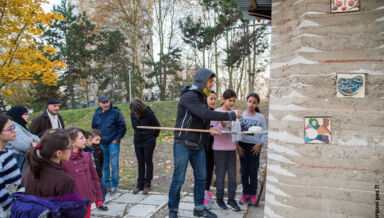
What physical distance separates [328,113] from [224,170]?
2.20m

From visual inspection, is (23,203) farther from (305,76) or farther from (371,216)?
(371,216)

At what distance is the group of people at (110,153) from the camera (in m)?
2.34

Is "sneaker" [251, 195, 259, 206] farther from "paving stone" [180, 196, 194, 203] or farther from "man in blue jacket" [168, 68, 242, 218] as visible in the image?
"paving stone" [180, 196, 194, 203]

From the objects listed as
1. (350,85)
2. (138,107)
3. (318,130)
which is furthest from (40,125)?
(350,85)

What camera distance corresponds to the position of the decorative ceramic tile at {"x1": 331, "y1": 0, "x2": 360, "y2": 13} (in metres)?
2.18

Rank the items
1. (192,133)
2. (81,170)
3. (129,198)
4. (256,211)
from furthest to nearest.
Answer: (129,198)
(256,211)
(192,133)
(81,170)

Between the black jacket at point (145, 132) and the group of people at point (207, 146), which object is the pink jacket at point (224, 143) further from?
the black jacket at point (145, 132)

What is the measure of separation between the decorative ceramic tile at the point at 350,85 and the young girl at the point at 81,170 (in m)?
2.88

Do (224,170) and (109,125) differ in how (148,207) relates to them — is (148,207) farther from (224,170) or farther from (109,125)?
(109,125)

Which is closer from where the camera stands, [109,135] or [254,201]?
[254,201]

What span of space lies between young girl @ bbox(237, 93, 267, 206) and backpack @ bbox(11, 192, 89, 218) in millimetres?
2724

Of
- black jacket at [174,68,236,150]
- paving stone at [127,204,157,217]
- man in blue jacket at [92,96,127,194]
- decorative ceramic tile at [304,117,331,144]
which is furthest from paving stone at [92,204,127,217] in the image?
decorative ceramic tile at [304,117,331,144]

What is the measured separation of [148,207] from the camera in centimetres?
442

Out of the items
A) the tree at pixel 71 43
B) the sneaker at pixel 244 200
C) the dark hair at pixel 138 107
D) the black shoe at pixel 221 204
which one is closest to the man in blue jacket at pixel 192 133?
the black shoe at pixel 221 204
